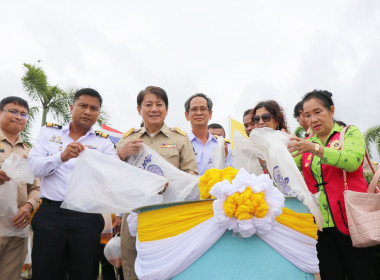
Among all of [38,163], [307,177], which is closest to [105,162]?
[38,163]

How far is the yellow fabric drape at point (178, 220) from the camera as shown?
5.65ft

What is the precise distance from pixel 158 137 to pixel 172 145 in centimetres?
18

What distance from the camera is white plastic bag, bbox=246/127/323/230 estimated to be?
6.25ft

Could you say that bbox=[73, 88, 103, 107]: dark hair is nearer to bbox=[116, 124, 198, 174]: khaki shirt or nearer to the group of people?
the group of people

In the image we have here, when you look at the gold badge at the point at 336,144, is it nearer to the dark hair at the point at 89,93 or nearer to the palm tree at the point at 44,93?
the dark hair at the point at 89,93

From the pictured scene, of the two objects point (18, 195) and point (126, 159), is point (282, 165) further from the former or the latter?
point (18, 195)

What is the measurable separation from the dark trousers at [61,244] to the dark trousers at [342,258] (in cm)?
185

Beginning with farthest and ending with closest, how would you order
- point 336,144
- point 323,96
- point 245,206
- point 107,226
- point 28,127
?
point 28,127 → point 107,226 → point 323,96 → point 336,144 → point 245,206

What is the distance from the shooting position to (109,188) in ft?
6.97

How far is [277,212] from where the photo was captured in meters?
1.65

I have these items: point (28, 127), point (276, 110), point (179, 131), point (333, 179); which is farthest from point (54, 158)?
point (28, 127)

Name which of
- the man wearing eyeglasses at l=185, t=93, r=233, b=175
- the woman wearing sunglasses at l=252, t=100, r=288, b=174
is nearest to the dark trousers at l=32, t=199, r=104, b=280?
the man wearing eyeglasses at l=185, t=93, r=233, b=175

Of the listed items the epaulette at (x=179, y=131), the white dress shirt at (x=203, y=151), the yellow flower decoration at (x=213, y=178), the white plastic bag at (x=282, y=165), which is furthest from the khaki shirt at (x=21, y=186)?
the white plastic bag at (x=282, y=165)

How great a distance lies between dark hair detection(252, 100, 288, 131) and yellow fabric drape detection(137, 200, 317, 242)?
1405 mm
